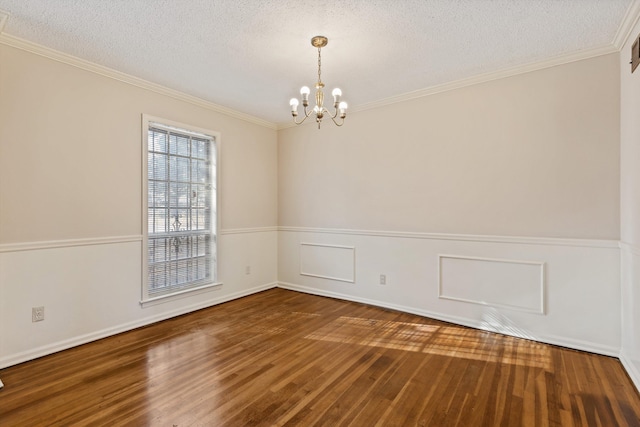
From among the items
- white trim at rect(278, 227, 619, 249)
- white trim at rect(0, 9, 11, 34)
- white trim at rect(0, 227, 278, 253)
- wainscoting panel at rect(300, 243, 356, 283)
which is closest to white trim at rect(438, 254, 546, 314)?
white trim at rect(278, 227, 619, 249)

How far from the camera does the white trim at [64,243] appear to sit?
2.63m

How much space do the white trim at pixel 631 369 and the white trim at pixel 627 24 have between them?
2588 mm

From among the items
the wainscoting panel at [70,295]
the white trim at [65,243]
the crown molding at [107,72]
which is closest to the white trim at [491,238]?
the crown molding at [107,72]

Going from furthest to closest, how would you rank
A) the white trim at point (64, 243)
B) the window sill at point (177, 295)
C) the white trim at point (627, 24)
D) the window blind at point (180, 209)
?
the window blind at point (180, 209) → the window sill at point (177, 295) → the white trim at point (64, 243) → the white trim at point (627, 24)

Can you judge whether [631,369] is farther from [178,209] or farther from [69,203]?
[69,203]

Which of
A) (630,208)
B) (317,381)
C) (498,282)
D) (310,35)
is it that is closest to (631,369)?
(498,282)

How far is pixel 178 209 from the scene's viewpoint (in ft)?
12.9

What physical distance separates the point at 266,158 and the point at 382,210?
2.12 metres

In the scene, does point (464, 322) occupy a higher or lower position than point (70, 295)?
lower

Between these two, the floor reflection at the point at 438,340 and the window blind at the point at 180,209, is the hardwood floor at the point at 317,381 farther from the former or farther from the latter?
the window blind at the point at 180,209

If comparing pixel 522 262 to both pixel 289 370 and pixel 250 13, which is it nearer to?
pixel 289 370

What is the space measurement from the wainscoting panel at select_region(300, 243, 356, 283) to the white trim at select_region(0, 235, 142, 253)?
7.69 ft

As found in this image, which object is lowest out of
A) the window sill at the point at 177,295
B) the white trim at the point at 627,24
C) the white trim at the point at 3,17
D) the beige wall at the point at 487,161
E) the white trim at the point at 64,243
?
the window sill at the point at 177,295

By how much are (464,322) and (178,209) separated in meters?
3.65
